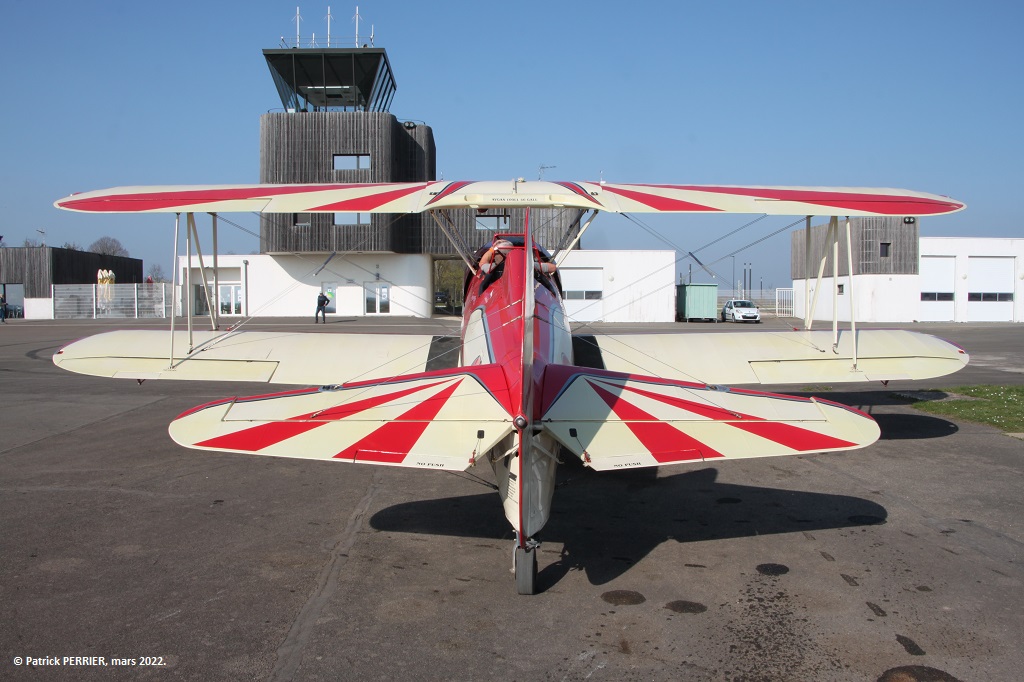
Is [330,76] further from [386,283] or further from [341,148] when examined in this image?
[386,283]

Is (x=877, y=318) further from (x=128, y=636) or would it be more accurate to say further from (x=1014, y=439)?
(x=128, y=636)

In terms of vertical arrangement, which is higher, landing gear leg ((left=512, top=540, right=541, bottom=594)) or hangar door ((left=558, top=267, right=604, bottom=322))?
hangar door ((left=558, top=267, right=604, bottom=322))

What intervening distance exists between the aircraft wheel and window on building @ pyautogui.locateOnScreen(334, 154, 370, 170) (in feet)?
112

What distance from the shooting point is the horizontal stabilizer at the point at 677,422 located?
364cm

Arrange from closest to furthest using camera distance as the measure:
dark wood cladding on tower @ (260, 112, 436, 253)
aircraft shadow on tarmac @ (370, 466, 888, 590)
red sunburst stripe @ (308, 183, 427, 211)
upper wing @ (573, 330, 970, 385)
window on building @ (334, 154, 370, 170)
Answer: aircraft shadow on tarmac @ (370, 466, 888, 590) → red sunburst stripe @ (308, 183, 427, 211) → upper wing @ (573, 330, 970, 385) → dark wood cladding on tower @ (260, 112, 436, 253) → window on building @ (334, 154, 370, 170)

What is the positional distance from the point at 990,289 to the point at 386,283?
3499 centimetres

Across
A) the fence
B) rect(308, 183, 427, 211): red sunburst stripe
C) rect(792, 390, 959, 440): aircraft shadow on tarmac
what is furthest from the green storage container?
rect(308, 183, 427, 211): red sunburst stripe

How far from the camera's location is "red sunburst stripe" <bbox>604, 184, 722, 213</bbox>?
19.4 ft

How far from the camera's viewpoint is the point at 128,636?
141 inches

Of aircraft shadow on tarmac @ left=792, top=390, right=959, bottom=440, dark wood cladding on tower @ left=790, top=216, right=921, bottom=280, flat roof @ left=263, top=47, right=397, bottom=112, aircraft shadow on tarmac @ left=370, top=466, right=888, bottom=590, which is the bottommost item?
aircraft shadow on tarmac @ left=370, top=466, right=888, bottom=590

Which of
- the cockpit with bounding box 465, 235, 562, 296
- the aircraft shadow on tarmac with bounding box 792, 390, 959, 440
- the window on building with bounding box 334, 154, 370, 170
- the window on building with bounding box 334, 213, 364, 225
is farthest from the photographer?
the window on building with bounding box 334, 213, 364, 225

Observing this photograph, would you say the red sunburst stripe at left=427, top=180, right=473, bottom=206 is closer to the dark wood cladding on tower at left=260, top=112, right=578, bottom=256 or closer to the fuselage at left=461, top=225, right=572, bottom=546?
the fuselage at left=461, top=225, right=572, bottom=546

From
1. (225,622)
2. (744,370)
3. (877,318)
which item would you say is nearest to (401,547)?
(225,622)

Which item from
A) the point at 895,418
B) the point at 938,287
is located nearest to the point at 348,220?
the point at 895,418
